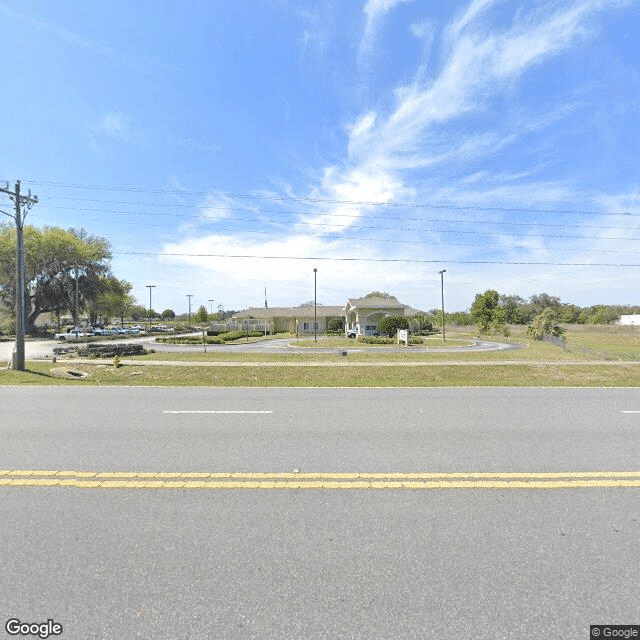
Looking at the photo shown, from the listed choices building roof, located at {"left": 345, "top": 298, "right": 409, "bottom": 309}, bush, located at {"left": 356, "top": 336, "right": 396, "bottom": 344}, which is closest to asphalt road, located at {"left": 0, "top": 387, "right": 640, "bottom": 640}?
bush, located at {"left": 356, "top": 336, "right": 396, "bottom": 344}

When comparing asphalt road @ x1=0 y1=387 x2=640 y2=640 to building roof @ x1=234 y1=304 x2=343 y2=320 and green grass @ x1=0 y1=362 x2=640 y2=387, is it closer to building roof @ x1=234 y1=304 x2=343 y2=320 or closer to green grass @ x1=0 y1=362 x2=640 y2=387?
green grass @ x1=0 y1=362 x2=640 y2=387

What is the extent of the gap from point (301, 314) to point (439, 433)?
6131 cm

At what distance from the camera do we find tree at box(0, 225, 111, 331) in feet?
156

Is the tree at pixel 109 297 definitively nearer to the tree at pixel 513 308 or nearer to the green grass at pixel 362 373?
the green grass at pixel 362 373

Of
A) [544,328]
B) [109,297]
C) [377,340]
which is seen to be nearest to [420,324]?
[544,328]

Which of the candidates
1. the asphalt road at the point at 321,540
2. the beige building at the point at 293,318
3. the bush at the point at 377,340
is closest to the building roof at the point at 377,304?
the beige building at the point at 293,318

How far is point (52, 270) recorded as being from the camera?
5103cm

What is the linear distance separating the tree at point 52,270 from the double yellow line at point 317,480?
183ft

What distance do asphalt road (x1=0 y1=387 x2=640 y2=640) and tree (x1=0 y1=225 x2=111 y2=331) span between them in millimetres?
55477

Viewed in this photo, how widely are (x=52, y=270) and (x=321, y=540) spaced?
62.5 m

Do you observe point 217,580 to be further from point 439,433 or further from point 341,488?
point 439,433

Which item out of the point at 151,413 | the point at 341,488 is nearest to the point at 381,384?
the point at 151,413

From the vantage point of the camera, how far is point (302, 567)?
276 centimetres

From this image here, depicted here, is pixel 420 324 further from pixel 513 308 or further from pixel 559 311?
pixel 559 311
